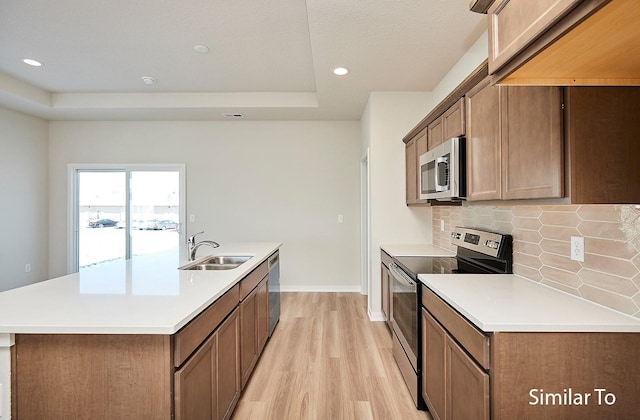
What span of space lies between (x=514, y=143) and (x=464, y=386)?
1.11m

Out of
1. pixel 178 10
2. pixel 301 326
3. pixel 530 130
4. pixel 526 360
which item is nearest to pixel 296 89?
pixel 178 10

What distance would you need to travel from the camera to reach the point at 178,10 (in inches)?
99.2

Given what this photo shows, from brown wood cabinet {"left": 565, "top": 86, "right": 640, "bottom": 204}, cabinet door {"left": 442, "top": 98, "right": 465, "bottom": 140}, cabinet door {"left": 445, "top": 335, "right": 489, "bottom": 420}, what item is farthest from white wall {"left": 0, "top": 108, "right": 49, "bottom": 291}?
brown wood cabinet {"left": 565, "top": 86, "right": 640, "bottom": 204}

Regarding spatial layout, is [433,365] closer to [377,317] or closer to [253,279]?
[253,279]

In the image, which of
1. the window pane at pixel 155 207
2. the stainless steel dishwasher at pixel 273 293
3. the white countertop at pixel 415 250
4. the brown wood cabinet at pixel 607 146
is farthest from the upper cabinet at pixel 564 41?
the window pane at pixel 155 207

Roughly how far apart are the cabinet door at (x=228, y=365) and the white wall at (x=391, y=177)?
2.05 meters

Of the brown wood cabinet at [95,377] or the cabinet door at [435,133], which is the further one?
the cabinet door at [435,133]

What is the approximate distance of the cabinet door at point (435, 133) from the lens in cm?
256

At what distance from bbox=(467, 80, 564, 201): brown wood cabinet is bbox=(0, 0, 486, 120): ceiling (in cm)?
83

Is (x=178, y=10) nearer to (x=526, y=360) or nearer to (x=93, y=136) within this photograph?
(x=526, y=360)

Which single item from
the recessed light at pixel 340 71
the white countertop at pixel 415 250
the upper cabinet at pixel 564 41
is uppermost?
the recessed light at pixel 340 71

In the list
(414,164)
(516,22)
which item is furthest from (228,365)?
(414,164)

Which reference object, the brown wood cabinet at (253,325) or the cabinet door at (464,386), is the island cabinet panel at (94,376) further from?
the cabinet door at (464,386)

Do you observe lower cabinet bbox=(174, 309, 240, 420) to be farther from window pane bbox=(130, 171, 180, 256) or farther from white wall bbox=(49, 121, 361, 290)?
window pane bbox=(130, 171, 180, 256)
